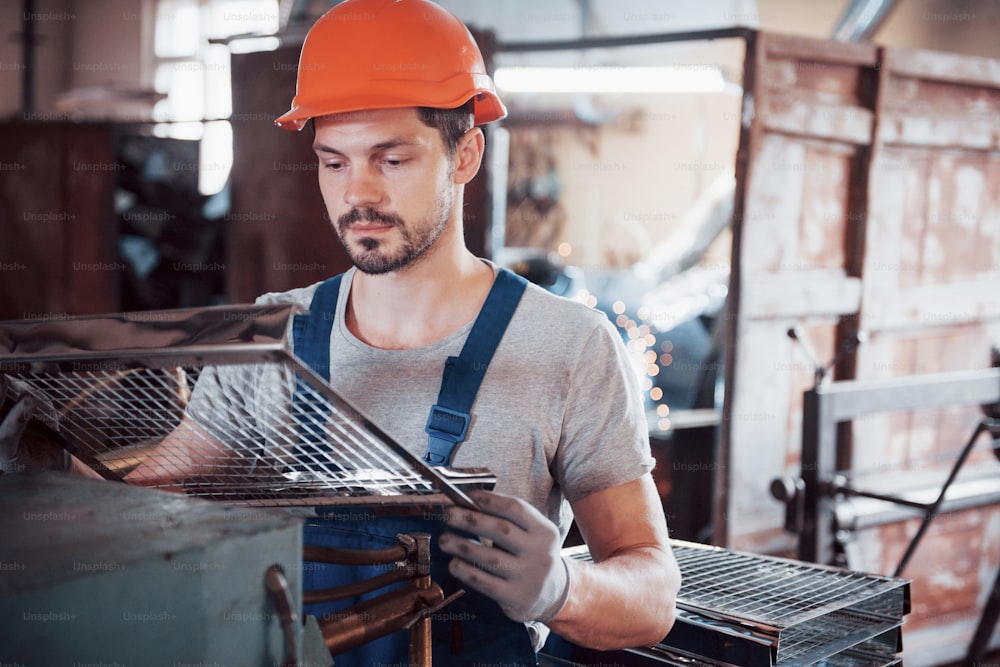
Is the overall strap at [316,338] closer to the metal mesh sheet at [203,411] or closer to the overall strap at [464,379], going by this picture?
the metal mesh sheet at [203,411]

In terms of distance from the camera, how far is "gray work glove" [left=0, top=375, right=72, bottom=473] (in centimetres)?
113

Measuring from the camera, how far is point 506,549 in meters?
0.98

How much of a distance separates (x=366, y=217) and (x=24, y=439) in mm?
566

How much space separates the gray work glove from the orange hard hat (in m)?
0.59

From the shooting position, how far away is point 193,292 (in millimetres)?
4707

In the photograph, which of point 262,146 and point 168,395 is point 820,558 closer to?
point 168,395

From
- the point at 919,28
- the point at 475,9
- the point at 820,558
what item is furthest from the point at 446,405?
the point at 475,9

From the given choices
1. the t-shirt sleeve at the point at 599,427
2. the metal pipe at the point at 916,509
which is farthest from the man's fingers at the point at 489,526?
the metal pipe at the point at 916,509

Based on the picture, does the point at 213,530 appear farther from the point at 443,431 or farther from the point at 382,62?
the point at 382,62

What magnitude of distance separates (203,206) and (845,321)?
3.19m

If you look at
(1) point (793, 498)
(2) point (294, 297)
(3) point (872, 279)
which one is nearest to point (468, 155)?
(2) point (294, 297)

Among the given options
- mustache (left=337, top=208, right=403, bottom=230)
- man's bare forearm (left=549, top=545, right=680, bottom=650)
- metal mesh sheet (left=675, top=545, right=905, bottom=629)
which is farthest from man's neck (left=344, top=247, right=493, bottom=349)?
metal mesh sheet (left=675, top=545, right=905, bottom=629)

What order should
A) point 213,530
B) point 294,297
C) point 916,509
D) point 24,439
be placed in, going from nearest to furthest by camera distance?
point 213,530 → point 24,439 → point 294,297 → point 916,509

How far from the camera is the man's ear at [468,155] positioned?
157 cm
